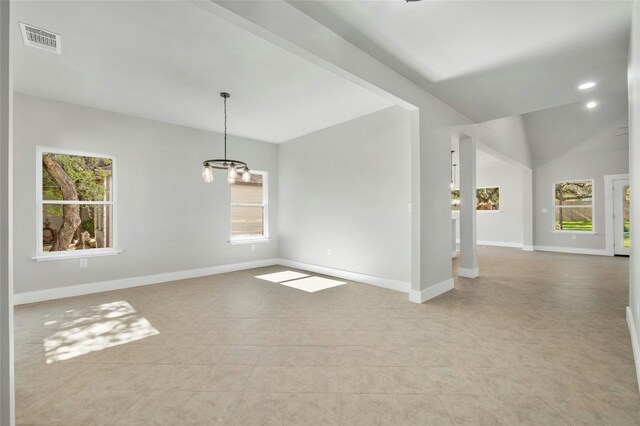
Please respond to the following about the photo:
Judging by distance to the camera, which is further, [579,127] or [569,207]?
[569,207]

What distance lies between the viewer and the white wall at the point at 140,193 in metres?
3.85

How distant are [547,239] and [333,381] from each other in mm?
9431

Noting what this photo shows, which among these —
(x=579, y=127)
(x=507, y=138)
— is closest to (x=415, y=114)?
(x=507, y=138)

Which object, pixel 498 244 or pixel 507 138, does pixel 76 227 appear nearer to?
pixel 507 138

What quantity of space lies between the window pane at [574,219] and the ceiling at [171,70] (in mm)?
7529

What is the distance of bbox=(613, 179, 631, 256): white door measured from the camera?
23.9 feet

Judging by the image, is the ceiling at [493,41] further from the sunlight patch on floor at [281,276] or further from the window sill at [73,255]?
the window sill at [73,255]

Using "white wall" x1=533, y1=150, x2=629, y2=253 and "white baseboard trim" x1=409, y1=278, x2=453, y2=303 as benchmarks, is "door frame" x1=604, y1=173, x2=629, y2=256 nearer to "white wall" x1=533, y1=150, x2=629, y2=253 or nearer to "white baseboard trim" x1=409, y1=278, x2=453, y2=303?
"white wall" x1=533, y1=150, x2=629, y2=253

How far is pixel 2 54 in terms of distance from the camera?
1.13 metres

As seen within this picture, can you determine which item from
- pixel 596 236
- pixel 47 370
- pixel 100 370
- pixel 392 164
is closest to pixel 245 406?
pixel 100 370

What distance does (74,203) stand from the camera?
4.25 metres

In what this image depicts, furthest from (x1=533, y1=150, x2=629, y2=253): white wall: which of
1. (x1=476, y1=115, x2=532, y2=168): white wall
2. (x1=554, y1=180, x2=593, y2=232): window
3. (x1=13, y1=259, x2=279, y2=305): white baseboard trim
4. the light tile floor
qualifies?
(x1=13, y1=259, x2=279, y2=305): white baseboard trim

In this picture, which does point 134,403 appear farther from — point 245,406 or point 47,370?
point 47,370

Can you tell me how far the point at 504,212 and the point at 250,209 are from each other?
836 centimetres
